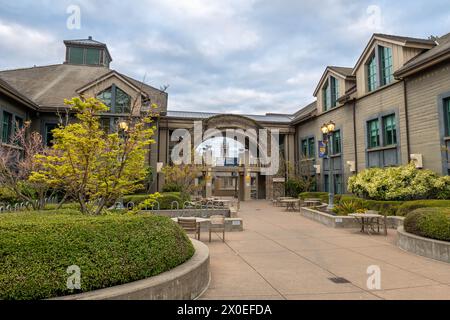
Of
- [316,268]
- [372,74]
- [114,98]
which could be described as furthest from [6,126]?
[372,74]

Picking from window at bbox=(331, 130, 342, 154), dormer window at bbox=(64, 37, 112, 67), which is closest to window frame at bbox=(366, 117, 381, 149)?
window at bbox=(331, 130, 342, 154)

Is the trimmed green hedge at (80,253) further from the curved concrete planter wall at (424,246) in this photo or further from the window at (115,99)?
the window at (115,99)

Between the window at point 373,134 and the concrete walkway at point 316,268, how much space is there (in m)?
10.6

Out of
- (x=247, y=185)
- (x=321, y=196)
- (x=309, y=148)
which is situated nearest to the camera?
(x=321, y=196)

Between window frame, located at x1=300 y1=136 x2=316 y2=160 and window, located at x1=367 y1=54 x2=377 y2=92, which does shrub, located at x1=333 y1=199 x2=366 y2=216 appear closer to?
window, located at x1=367 y1=54 x2=377 y2=92

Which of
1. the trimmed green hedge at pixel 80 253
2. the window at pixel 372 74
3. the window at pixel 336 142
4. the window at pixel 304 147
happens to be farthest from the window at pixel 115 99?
the trimmed green hedge at pixel 80 253

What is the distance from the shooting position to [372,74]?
2025 centimetres

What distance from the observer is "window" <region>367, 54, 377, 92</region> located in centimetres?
1981

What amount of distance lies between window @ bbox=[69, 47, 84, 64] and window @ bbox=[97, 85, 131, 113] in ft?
47.1

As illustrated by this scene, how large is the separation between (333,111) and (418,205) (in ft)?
44.9

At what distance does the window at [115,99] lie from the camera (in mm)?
23562

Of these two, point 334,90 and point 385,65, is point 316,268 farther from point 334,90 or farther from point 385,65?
point 334,90
